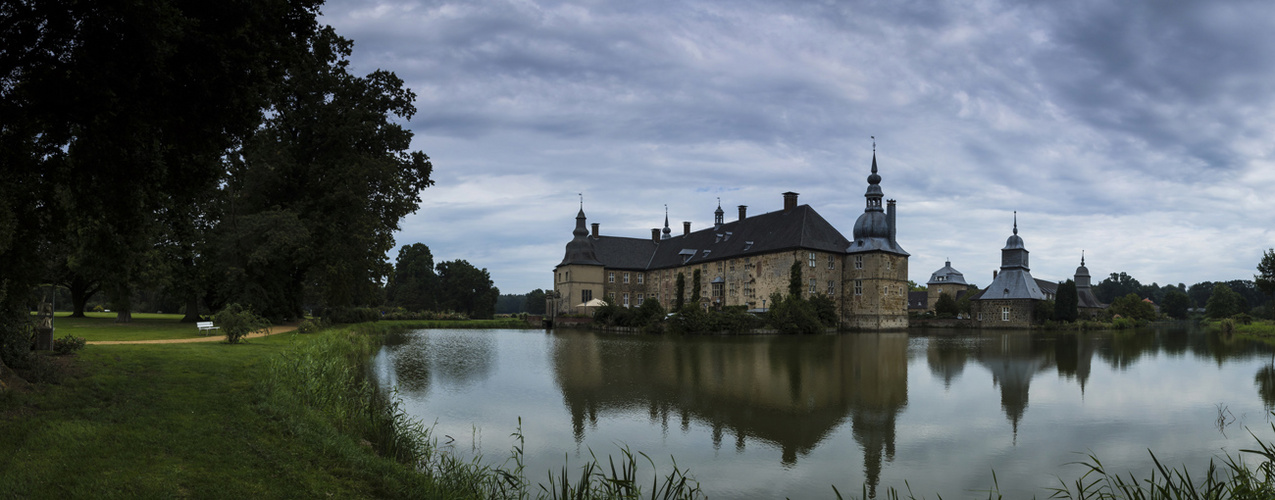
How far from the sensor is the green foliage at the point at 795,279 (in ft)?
140

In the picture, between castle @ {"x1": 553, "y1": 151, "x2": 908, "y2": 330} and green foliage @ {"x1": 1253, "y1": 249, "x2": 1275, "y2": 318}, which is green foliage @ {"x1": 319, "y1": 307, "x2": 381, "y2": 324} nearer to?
castle @ {"x1": 553, "y1": 151, "x2": 908, "y2": 330}

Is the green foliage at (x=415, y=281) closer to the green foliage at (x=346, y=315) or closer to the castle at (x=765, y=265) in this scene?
the castle at (x=765, y=265)

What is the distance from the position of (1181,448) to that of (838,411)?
4.12 m

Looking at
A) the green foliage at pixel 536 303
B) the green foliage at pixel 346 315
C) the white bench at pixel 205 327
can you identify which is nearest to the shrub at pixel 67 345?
the white bench at pixel 205 327

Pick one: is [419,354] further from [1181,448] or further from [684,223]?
[684,223]

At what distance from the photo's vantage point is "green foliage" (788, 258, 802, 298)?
42.6 m

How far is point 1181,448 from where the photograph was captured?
27.4 feet

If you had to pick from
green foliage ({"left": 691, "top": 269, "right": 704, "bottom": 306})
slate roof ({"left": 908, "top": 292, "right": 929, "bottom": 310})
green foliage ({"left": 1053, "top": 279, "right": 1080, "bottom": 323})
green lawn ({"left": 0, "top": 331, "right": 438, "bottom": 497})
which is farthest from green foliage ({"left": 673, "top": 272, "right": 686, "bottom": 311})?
green lawn ({"left": 0, "top": 331, "right": 438, "bottom": 497})

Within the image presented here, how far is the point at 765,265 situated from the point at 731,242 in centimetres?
525

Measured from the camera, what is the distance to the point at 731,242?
166 ft

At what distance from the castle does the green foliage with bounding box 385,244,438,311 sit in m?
19.5

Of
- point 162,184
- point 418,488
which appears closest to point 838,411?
point 418,488

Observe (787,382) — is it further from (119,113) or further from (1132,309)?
(1132,309)

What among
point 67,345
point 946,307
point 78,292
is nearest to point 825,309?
point 946,307
